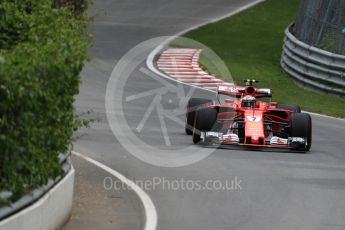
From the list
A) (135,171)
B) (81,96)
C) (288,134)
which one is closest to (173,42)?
(81,96)

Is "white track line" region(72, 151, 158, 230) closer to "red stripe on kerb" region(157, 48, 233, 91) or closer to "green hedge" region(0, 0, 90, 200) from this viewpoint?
"green hedge" region(0, 0, 90, 200)

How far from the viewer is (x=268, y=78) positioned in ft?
95.0

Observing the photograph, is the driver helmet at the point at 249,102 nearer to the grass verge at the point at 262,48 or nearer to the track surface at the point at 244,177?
the track surface at the point at 244,177

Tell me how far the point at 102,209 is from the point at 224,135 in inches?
196

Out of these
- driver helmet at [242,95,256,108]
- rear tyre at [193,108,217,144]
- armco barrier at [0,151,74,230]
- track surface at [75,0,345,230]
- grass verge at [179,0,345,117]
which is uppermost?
armco barrier at [0,151,74,230]

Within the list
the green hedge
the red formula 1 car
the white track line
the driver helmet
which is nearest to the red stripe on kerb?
the red formula 1 car

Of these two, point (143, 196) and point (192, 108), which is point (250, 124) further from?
point (143, 196)

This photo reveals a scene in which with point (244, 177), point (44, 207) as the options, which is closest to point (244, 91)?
point (244, 177)

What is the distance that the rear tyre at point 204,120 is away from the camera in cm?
1684

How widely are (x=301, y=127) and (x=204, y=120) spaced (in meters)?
1.69

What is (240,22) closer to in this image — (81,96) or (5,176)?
(81,96)

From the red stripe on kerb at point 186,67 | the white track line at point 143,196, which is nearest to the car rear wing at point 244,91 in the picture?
the white track line at point 143,196

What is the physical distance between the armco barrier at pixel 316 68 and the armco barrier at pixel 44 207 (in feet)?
51.6

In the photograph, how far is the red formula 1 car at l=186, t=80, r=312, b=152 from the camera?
55.0 ft
